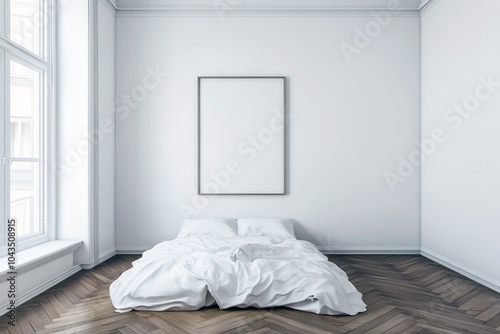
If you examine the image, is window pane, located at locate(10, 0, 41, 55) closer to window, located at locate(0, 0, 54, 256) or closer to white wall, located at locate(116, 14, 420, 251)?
window, located at locate(0, 0, 54, 256)

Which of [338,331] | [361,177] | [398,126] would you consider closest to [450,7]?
[398,126]

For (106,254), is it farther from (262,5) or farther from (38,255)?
(262,5)

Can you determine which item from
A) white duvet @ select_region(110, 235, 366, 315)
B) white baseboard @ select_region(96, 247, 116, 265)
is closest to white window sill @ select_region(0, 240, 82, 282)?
white baseboard @ select_region(96, 247, 116, 265)

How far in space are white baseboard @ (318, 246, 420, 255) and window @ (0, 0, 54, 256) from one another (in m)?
3.27

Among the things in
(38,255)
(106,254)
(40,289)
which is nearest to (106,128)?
(106,254)

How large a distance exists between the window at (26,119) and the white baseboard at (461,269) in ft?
14.0

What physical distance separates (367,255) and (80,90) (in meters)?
3.92

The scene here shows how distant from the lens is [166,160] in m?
4.61

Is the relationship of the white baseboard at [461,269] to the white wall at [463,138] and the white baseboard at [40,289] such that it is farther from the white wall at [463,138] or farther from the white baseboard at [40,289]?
the white baseboard at [40,289]

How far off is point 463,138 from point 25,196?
4398mm

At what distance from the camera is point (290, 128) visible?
182 inches

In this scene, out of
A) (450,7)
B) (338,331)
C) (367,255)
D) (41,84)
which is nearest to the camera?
(338,331)

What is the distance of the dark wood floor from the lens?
238cm

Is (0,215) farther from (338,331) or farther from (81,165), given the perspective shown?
(338,331)
